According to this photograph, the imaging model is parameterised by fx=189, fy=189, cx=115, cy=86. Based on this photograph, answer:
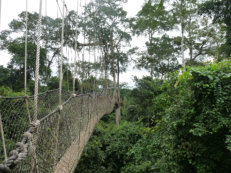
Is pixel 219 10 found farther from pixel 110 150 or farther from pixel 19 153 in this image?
pixel 19 153

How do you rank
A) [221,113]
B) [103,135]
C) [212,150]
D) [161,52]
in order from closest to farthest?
[221,113] < [212,150] < [103,135] < [161,52]

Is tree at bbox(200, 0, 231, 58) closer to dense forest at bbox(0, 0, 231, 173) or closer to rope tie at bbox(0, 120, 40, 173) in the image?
dense forest at bbox(0, 0, 231, 173)

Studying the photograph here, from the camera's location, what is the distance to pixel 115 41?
28.6ft

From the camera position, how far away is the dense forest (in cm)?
181

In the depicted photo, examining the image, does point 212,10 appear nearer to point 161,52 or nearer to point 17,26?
point 161,52

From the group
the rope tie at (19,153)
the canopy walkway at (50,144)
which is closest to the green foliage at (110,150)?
the canopy walkway at (50,144)

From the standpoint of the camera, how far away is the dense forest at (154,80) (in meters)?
1.81

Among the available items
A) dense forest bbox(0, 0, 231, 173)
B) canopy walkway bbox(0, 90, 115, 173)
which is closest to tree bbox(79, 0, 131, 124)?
dense forest bbox(0, 0, 231, 173)

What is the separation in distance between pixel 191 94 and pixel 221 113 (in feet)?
1.26

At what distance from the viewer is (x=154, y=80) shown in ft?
14.9

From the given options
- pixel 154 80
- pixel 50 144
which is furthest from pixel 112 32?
pixel 50 144

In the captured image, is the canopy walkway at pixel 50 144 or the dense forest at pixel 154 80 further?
the dense forest at pixel 154 80

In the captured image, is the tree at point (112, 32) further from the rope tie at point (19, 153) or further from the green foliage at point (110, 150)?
the rope tie at point (19, 153)

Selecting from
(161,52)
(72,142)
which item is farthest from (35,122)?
(161,52)
